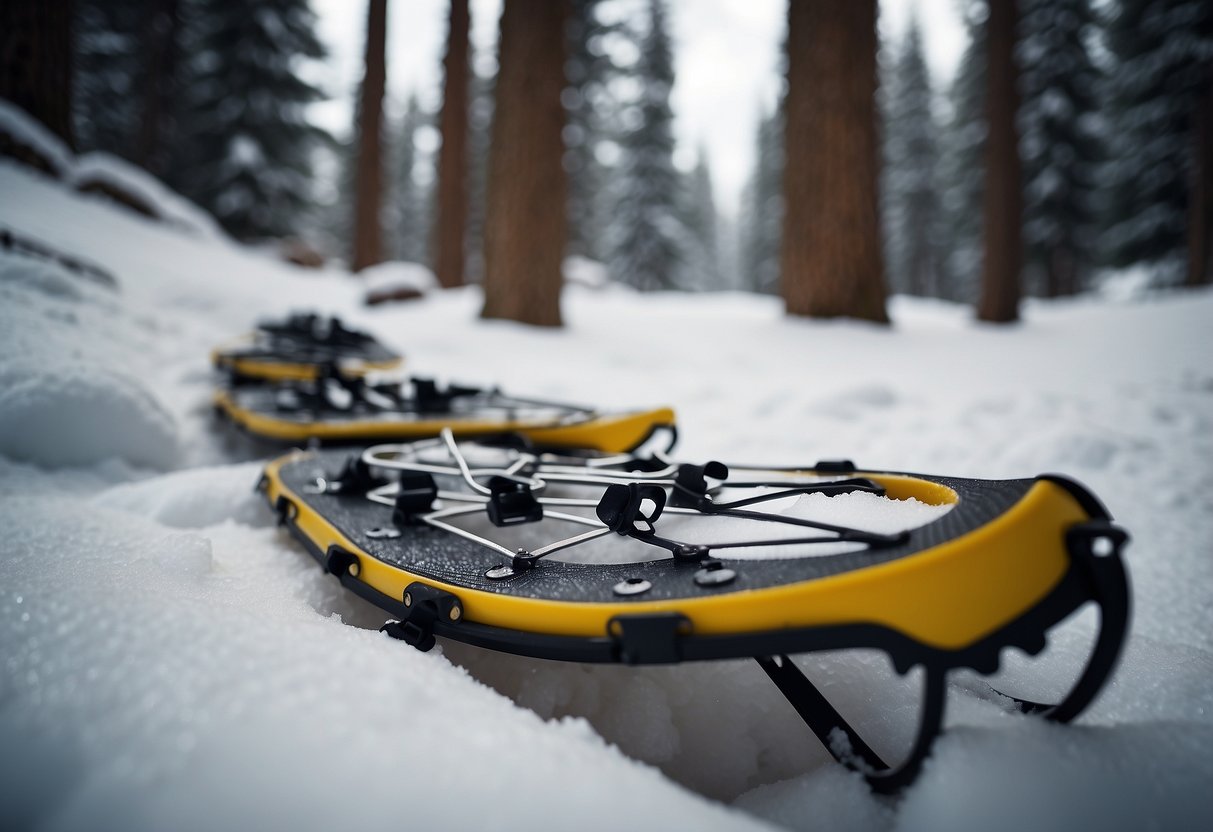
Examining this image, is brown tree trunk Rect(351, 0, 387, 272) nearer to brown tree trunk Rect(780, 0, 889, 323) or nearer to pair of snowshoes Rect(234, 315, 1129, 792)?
brown tree trunk Rect(780, 0, 889, 323)

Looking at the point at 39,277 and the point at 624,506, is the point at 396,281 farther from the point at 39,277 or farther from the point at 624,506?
the point at 624,506

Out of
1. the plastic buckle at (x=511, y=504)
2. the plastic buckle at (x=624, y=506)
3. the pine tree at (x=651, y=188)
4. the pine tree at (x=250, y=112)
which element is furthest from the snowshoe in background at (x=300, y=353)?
the pine tree at (x=651, y=188)

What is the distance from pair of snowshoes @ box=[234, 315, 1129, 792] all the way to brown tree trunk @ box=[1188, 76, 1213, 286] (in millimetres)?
14046

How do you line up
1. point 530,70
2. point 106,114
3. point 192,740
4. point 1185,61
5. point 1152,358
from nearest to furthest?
point 192,740 → point 1152,358 → point 530,70 → point 1185,61 → point 106,114

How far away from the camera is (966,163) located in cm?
1702

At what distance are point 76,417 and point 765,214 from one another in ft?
87.1

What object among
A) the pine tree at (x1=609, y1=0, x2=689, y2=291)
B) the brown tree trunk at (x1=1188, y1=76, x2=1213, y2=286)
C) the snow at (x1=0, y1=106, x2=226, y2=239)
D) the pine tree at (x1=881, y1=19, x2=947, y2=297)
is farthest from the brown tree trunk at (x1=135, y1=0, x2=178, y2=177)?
the pine tree at (x1=881, y1=19, x2=947, y2=297)

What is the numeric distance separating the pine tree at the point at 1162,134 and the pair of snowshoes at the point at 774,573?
14.3 m

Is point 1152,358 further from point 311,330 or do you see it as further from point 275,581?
point 311,330

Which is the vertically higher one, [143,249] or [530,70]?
[530,70]

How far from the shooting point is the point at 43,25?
529 cm

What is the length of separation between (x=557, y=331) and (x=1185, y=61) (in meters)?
15.6

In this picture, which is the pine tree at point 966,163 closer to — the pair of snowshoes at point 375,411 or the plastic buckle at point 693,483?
the pair of snowshoes at point 375,411

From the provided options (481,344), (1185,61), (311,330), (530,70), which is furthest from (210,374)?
(1185,61)
